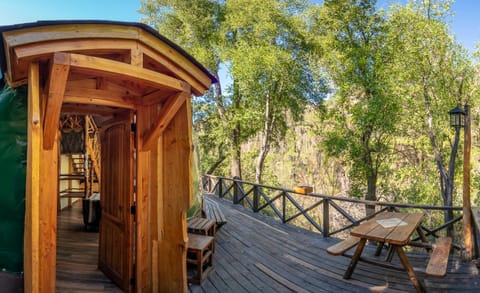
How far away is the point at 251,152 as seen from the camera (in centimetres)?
1468

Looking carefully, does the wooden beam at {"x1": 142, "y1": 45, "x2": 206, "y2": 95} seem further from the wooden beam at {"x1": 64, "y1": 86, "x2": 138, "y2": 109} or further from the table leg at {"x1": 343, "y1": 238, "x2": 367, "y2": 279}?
the table leg at {"x1": 343, "y1": 238, "x2": 367, "y2": 279}

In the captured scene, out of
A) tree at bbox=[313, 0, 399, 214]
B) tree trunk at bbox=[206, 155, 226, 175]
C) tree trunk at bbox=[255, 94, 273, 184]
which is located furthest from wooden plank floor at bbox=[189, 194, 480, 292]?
tree trunk at bbox=[206, 155, 226, 175]

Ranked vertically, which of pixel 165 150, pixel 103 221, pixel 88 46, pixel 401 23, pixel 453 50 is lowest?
pixel 103 221

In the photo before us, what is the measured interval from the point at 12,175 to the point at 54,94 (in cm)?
109

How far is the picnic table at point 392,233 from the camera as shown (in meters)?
3.02

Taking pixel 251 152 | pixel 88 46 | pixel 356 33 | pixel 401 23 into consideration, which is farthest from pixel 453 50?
pixel 88 46

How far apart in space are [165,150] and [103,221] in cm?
A: 147

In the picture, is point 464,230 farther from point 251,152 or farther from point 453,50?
point 251,152

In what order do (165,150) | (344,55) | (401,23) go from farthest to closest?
(344,55), (401,23), (165,150)

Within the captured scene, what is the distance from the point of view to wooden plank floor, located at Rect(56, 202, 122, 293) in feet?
10.5

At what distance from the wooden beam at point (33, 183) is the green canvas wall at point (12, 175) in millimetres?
441

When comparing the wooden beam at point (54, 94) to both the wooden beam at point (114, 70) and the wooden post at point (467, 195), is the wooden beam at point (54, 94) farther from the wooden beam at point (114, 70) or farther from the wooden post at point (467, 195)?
the wooden post at point (467, 195)

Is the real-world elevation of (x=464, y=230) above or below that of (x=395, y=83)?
below

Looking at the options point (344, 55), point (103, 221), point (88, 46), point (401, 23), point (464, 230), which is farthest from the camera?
point (344, 55)
